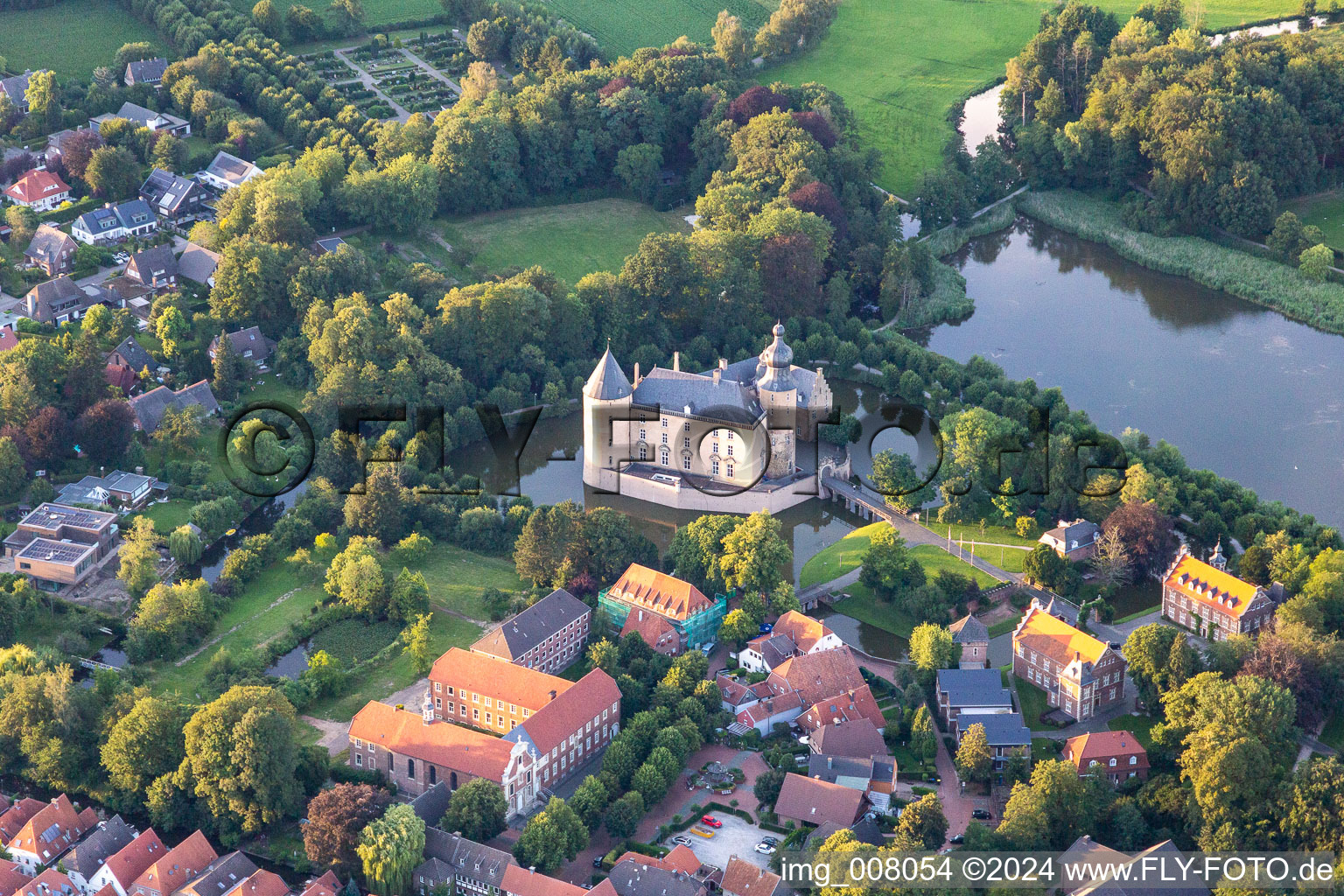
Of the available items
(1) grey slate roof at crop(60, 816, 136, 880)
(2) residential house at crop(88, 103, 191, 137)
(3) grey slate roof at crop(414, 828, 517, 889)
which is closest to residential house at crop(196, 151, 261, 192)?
(2) residential house at crop(88, 103, 191, 137)

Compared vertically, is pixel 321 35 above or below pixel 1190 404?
above

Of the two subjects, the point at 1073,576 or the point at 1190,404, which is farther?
the point at 1190,404

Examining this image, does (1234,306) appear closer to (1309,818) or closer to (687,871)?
(1309,818)

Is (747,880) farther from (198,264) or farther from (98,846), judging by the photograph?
(198,264)

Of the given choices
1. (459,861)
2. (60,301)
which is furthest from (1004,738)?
(60,301)

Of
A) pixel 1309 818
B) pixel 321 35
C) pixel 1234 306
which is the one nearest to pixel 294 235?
pixel 321 35

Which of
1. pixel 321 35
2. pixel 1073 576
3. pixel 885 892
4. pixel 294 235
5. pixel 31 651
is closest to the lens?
pixel 885 892

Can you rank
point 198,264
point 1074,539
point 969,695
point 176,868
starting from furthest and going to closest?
point 198,264, point 1074,539, point 969,695, point 176,868
